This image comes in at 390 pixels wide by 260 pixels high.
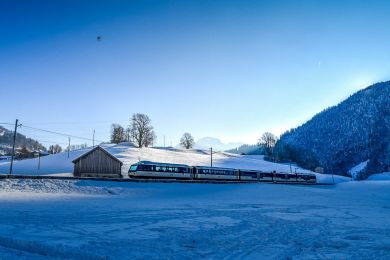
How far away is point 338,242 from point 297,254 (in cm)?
275

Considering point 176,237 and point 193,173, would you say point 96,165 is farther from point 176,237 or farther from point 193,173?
point 176,237

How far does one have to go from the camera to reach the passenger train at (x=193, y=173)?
46812 mm

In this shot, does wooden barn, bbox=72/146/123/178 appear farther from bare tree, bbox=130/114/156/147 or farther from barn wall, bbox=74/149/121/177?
bare tree, bbox=130/114/156/147

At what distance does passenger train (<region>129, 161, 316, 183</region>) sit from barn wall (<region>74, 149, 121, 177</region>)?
28.6 feet

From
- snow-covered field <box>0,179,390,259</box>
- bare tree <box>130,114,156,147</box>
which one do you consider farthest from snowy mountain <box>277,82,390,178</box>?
snow-covered field <box>0,179,390,259</box>

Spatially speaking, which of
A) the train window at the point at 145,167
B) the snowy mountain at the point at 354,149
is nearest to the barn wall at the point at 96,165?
the train window at the point at 145,167

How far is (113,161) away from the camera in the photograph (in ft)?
181

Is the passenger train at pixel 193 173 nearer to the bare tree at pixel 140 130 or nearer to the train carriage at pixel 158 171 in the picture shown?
the train carriage at pixel 158 171

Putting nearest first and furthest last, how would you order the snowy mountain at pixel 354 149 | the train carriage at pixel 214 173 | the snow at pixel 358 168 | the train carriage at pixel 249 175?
1. the train carriage at pixel 214 173
2. the train carriage at pixel 249 175
3. the snow at pixel 358 168
4. the snowy mountain at pixel 354 149

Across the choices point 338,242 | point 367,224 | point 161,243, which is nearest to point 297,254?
point 338,242

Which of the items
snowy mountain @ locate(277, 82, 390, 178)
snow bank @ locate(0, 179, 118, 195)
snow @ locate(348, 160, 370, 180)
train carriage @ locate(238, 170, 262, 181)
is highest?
snowy mountain @ locate(277, 82, 390, 178)

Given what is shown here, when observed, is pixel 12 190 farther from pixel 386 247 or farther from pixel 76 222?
pixel 386 247

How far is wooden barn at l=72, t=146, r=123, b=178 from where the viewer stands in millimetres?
54281

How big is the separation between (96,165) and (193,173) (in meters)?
16.9
